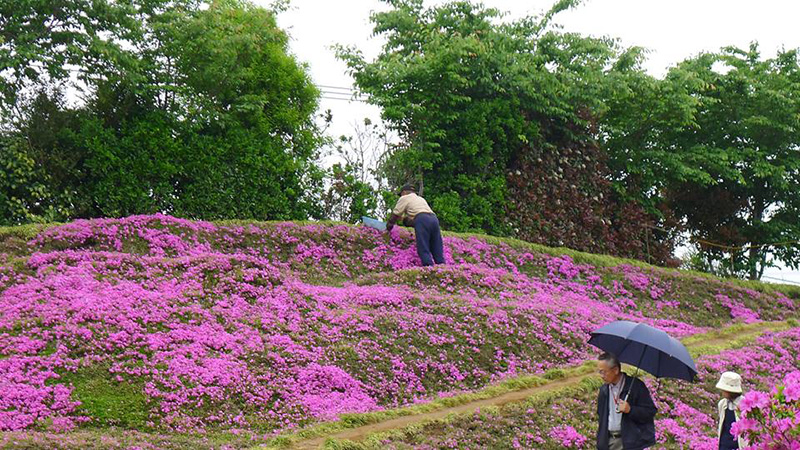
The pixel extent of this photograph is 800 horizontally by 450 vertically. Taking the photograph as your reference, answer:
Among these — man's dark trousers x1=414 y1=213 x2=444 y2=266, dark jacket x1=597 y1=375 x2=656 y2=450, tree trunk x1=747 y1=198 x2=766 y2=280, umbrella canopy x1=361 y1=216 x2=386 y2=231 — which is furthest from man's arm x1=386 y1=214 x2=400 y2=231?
tree trunk x1=747 y1=198 x2=766 y2=280

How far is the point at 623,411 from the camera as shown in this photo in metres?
7.56

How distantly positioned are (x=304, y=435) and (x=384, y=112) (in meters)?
13.2

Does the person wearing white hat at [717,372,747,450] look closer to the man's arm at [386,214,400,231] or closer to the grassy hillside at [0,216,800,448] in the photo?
the grassy hillside at [0,216,800,448]

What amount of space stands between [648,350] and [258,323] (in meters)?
5.98

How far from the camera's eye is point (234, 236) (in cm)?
1667

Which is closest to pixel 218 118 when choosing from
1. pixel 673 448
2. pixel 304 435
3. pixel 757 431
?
pixel 304 435

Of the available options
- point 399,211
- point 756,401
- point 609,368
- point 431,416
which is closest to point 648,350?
point 609,368

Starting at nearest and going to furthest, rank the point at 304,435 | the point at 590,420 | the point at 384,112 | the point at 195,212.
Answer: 1. the point at 304,435
2. the point at 590,420
3. the point at 195,212
4. the point at 384,112

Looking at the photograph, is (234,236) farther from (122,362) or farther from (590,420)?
(590,420)

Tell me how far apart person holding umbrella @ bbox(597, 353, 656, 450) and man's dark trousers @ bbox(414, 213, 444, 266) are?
9138mm

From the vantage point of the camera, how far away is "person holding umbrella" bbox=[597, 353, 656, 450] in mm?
7598

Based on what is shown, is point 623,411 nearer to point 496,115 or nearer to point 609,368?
point 609,368

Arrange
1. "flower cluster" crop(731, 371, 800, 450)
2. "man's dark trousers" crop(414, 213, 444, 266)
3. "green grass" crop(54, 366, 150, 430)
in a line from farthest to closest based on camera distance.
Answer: "man's dark trousers" crop(414, 213, 444, 266)
"green grass" crop(54, 366, 150, 430)
"flower cluster" crop(731, 371, 800, 450)

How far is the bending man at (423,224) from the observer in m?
16.8
